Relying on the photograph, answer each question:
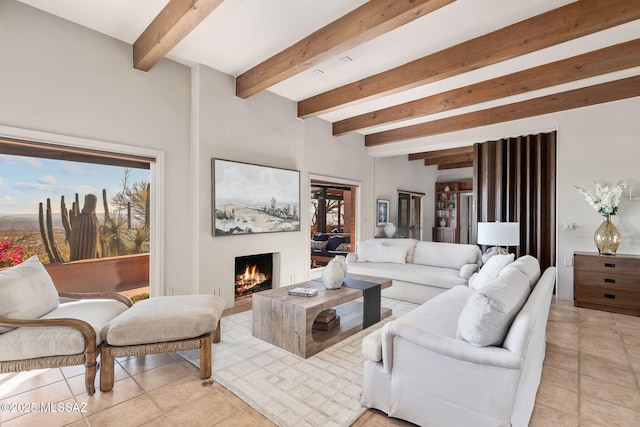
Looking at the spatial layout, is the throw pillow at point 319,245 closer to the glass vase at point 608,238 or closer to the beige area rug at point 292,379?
the beige area rug at point 292,379

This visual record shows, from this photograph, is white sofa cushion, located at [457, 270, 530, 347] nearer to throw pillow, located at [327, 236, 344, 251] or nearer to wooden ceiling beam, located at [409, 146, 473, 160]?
throw pillow, located at [327, 236, 344, 251]

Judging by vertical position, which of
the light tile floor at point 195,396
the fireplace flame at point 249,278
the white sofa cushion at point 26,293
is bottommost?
the light tile floor at point 195,396

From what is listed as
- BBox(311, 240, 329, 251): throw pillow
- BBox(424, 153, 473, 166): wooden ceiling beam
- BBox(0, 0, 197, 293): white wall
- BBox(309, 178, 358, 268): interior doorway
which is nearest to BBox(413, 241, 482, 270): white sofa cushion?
BBox(309, 178, 358, 268): interior doorway

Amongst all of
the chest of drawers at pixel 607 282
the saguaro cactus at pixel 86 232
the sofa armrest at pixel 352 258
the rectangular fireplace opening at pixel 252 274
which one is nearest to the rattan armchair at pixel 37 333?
the saguaro cactus at pixel 86 232

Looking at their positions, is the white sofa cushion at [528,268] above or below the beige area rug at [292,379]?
above

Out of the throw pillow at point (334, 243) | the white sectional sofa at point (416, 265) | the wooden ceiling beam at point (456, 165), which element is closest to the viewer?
the white sectional sofa at point (416, 265)

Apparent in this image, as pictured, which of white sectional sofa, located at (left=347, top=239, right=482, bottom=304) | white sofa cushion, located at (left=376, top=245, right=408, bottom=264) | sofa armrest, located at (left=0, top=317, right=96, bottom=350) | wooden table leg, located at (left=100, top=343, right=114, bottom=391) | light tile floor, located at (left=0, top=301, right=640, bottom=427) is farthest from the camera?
white sofa cushion, located at (left=376, top=245, right=408, bottom=264)

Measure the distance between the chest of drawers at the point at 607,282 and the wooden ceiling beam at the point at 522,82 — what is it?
7.38ft

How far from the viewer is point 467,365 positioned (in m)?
1.56

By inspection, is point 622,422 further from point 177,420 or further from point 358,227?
point 358,227

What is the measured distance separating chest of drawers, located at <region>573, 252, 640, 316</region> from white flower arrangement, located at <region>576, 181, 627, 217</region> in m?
0.59

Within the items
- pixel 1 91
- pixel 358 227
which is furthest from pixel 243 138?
pixel 358 227

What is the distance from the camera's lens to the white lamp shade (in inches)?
145

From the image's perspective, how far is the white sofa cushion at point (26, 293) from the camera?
2.01m
